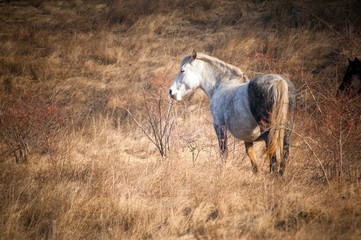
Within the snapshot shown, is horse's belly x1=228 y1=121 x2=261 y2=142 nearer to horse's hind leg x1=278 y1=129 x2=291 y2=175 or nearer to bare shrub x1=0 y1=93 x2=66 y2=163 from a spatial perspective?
horse's hind leg x1=278 y1=129 x2=291 y2=175

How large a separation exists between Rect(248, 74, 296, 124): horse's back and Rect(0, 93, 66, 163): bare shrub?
369 centimetres

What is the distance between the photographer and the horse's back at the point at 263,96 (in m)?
3.81

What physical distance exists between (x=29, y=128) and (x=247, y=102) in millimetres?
4121

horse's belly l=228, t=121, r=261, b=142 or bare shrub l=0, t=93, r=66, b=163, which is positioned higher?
horse's belly l=228, t=121, r=261, b=142

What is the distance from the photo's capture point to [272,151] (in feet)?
12.1

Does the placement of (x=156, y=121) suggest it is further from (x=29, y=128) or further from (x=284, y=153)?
(x=284, y=153)

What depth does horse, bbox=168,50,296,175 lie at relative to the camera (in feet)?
12.2

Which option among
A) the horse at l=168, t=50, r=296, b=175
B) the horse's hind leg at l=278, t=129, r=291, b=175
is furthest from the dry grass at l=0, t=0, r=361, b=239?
the horse at l=168, t=50, r=296, b=175

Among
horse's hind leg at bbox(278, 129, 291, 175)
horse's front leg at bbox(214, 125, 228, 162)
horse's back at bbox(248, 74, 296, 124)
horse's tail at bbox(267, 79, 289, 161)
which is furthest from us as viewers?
horse's front leg at bbox(214, 125, 228, 162)

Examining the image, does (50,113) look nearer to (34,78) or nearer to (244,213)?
(244,213)

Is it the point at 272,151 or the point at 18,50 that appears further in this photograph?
the point at 18,50

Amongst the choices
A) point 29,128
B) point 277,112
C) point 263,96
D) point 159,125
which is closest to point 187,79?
point 263,96

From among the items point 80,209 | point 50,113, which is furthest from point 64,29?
point 80,209

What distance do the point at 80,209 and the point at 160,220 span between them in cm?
90
